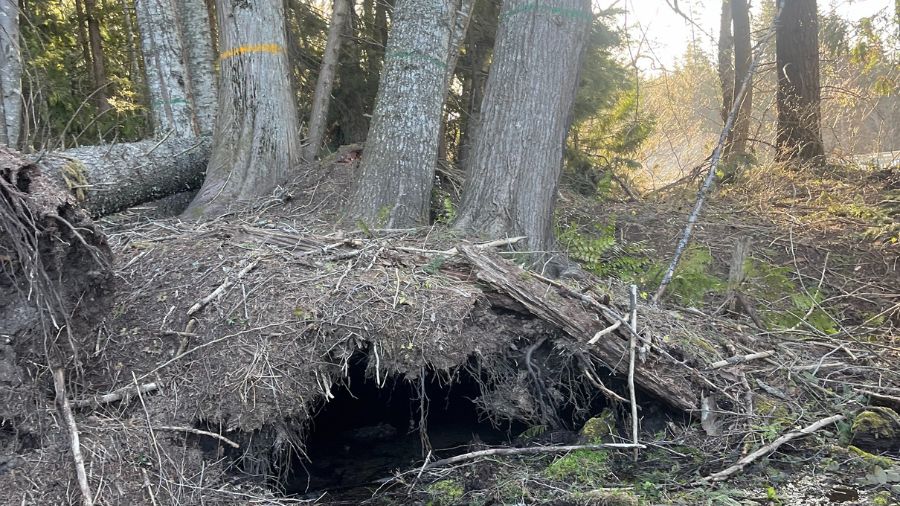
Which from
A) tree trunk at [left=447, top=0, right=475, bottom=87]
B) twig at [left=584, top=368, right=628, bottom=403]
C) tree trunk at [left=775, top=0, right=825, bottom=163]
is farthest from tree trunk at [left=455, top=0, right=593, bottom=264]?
tree trunk at [left=775, top=0, right=825, bottom=163]

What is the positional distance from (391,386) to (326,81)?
362cm

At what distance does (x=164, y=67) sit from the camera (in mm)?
6832

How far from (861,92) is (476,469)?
1054 centimetres

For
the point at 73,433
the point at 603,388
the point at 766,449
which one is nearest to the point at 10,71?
the point at 73,433

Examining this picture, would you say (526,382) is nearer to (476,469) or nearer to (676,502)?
(476,469)

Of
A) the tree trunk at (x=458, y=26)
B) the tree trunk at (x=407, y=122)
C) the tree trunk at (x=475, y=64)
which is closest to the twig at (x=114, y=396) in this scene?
the tree trunk at (x=407, y=122)

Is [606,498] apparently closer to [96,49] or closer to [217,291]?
[217,291]

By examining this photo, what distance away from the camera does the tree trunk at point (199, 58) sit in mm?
7203

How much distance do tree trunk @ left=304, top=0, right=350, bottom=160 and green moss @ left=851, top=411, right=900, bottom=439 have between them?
5.42 metres

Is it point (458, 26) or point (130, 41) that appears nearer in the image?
point (458, 26)

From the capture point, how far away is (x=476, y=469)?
4445 millimetres

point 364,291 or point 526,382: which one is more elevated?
point 364,291

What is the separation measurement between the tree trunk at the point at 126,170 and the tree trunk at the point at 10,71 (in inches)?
28.5

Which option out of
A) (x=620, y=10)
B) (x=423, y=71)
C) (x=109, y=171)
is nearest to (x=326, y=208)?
(x=423, y=71)
